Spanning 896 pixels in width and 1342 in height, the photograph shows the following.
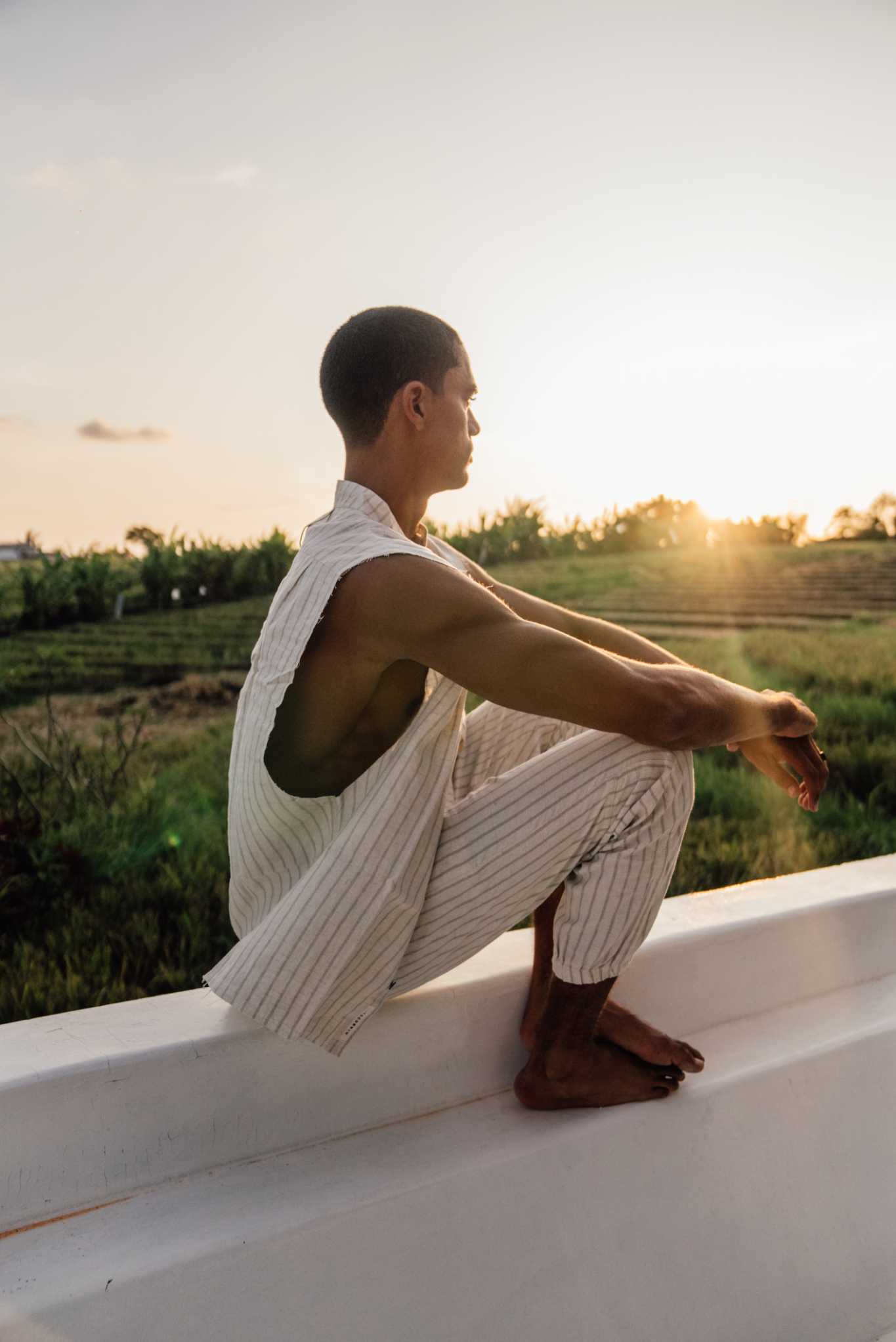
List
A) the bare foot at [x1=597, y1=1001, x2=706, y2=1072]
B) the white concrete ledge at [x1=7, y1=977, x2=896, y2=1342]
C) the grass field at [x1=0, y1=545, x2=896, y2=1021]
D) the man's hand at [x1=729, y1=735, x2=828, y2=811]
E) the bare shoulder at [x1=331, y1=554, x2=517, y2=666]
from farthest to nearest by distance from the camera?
the grass field at [x1=0, y1=545, x2=896, y2=1021]
the man's hand at [x1=729, y1=735, x2=828, y2=811]
the bare foot at [x1=597, y1=1001, x2=706, y2=1072]
the bare shoulder at [x1=331, y1=554, x2=517, y2=666]
the white concrete ledge at [x1=7, y1=977, x2=896, y2=1342]

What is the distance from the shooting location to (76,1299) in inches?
39.9

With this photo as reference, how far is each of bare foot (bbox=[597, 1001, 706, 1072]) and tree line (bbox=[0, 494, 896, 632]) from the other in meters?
2.37

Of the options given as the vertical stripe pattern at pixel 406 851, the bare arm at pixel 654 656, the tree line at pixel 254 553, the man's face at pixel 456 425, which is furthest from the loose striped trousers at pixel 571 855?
the tree line at pixel 254 553

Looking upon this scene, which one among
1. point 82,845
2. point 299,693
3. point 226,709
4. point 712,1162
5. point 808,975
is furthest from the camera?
point 226,709

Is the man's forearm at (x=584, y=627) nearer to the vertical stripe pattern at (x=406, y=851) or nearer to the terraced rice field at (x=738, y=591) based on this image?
the vertical stripe pattern at (x=406, y=851)

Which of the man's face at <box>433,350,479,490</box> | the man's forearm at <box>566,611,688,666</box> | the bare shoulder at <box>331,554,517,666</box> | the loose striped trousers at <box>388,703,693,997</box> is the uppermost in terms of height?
the man's face at <box>433,350,479,490</box>

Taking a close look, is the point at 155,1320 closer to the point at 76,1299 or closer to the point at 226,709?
the point at 76,1299

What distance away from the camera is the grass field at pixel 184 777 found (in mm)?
2148

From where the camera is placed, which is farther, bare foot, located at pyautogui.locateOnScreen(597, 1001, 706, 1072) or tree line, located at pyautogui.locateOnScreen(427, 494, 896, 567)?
tree line, located at pyautogui.locateOnScreen(427, 494, 896, 567)

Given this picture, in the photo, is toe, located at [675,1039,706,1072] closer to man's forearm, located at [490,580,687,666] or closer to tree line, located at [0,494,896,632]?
man's forearm, located at [490,580,687,666]

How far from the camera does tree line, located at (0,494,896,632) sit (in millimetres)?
4559

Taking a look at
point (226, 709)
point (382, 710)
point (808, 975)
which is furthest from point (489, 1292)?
point (226, 709)

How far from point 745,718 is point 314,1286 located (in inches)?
35.1

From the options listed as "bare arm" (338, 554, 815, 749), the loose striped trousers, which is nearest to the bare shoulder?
"bare arm" (338, 554, 815, 749)
